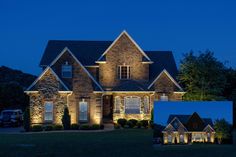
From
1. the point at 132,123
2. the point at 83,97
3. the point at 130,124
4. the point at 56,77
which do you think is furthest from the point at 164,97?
the point at 56,77

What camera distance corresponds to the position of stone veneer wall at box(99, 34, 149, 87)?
51594 millimetres

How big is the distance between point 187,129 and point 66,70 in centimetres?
3232

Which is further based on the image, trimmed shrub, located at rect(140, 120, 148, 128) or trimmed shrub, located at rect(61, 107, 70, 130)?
trimmed shrub, located at rect(140, 120, 148, 128)

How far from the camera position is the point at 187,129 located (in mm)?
17859

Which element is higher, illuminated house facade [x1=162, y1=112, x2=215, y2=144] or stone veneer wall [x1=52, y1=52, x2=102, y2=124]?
stone veneer wall [x1=52, y1=52, x2=102, y2=124]

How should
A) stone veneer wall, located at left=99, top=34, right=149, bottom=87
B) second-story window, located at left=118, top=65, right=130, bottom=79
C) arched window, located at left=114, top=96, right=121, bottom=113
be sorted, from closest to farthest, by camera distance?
arched window, located at left=114, top=96, right=121, bottom=113 → stone veneer wall, located at left=99, top=34, right=149, bottom=87 → second-story window, located at left=118, top=65, right=130, bottom=79

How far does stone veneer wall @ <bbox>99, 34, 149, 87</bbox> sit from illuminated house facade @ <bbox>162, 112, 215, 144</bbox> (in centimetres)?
3385

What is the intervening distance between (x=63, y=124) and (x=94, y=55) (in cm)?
1040

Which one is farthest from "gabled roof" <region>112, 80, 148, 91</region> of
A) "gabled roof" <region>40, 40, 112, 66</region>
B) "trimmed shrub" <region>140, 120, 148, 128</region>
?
"gabled roof" <region>40, 40, 112, 66</region>

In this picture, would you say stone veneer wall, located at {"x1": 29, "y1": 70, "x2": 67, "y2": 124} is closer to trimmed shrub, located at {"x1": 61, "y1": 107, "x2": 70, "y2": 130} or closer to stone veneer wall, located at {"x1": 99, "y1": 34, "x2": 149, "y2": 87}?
trimmed shrub, located at {"x1": 61, "y1": 107, "x2": 70, "y2": 130}

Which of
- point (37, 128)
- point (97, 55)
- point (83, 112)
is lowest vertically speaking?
point (37, 128)

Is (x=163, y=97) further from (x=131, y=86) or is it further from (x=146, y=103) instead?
(x=131, y=86)

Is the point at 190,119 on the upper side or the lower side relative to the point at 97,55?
lower

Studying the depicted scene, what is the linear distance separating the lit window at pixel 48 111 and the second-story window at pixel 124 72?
808cm
